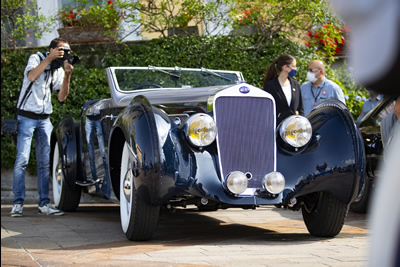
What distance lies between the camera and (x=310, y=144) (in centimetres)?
487

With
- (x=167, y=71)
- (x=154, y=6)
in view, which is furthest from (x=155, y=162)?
(x=154, y=6)

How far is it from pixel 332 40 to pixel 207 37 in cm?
208

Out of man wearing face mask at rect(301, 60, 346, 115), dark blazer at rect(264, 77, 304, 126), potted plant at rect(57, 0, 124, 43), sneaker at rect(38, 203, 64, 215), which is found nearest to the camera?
dark blazer at rect(264, 77, 304, 126)

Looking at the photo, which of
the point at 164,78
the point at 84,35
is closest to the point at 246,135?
the point at 164,78

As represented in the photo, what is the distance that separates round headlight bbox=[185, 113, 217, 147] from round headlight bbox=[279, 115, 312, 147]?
1.91 feet

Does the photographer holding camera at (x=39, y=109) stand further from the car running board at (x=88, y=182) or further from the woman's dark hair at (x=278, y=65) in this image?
the woman's dark hair at (x=278, y=65)

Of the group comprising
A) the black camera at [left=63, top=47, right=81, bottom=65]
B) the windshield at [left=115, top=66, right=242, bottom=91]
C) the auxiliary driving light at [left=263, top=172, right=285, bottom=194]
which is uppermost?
the black camera at [left=63, top=47, right=81, bottom=65]

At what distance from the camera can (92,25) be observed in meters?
10.0

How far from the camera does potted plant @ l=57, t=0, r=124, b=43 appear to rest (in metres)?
9.96

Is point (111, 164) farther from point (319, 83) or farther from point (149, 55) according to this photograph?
Answer: point (149, 55)

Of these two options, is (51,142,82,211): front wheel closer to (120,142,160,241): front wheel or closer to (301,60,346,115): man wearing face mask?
(120,142,160,241): front wheel

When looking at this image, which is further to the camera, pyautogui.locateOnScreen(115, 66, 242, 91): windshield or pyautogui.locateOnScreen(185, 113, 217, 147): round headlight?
pyautogui.locateOnScreen(115, 66, 242, 91): windshield

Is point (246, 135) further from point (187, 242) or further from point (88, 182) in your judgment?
point (88, 182)

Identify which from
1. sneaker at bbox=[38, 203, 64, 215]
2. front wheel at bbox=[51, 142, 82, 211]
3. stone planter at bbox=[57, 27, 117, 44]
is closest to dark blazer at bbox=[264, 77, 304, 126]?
front wheel at bbox=[51, 142, 82, 211]
